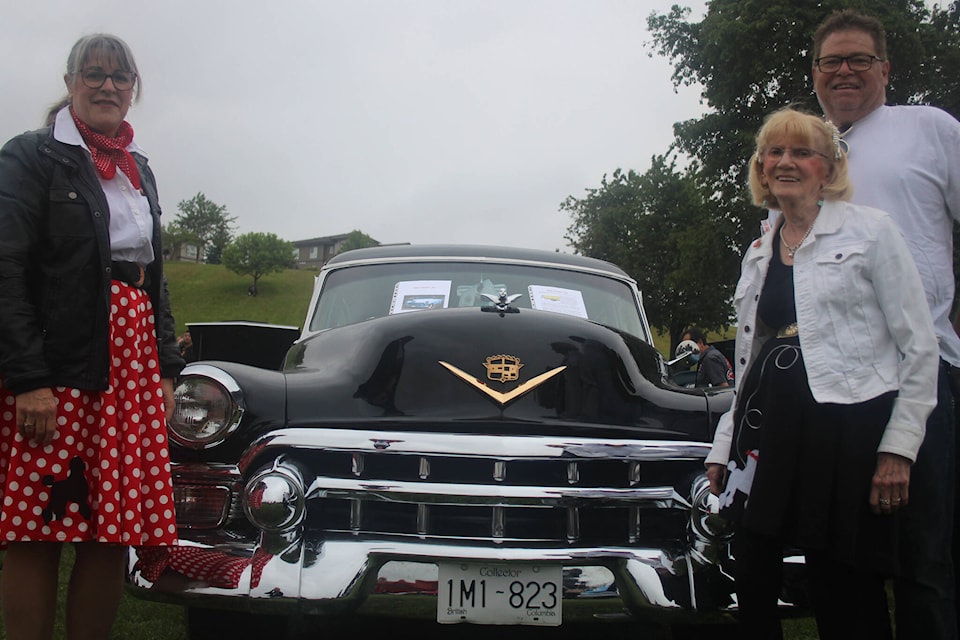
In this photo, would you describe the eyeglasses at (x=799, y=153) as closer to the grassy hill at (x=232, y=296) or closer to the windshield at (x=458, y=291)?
the windshield at (x=458, y=291)

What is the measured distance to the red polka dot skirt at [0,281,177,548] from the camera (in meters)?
2.09

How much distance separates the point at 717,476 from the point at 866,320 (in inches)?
24.1

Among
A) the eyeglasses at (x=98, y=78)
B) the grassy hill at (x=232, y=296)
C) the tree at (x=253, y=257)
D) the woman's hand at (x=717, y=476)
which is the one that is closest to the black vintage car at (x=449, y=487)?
the woman's hand at (x=717, y=476)

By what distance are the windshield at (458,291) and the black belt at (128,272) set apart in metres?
1.60

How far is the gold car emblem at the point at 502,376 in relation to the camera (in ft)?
8.82

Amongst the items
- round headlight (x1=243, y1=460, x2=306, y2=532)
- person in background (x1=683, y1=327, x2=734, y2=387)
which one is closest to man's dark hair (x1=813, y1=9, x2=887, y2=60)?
round headlight (x1=243, y1=460, x2=306, y2=532)

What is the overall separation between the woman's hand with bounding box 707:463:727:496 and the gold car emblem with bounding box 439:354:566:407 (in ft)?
2.10

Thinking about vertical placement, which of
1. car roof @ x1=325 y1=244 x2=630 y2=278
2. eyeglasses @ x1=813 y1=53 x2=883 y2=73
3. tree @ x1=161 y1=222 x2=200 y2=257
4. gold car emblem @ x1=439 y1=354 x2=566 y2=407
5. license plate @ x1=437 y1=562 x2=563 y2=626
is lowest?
license plate @ x1=437 y1=562 x2=563 y2=626

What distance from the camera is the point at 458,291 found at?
3992 mm

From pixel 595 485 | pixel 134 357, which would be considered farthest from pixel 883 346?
pixel 134 357

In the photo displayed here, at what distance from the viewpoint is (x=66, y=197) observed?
2.24m

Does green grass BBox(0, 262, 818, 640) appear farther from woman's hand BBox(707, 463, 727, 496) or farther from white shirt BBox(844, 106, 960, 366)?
white shirt BBox(844, 106, 960, 366)

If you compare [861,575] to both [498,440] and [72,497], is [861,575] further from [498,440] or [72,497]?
[72,497]

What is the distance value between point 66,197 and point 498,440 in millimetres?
1449
